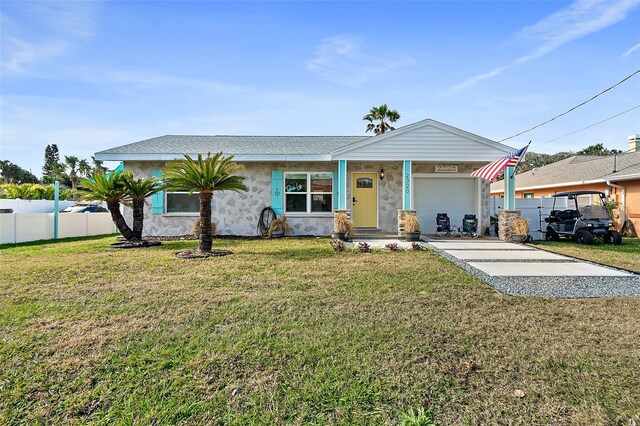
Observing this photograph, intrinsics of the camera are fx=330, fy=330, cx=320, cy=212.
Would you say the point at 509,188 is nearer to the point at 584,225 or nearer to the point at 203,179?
the point at 584,225

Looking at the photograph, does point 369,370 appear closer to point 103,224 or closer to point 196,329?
point 196,329

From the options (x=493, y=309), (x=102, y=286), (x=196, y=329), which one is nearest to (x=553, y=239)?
(x=493, y=309)

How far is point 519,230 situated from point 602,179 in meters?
8.52

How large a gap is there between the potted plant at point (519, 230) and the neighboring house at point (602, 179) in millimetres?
7411

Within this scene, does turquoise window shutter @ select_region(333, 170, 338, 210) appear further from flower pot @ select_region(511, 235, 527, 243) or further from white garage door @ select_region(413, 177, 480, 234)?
flower pot @ select_region(511, 235, 527, 243)

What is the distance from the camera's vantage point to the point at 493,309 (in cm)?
416

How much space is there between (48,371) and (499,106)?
18727mm

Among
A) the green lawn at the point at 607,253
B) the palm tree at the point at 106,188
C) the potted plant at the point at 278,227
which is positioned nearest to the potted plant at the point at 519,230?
the green lawn at the point at 607,253

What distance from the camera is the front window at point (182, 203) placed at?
11914 mm

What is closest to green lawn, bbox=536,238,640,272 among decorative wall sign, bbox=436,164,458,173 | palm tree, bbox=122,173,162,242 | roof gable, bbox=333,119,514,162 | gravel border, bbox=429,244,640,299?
gravel border, bbox=429,244,640,299

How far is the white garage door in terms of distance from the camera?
40.7ft

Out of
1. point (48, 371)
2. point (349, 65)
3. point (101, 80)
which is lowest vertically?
point (48, 371)

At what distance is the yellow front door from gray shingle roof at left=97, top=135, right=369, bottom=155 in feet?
4.79

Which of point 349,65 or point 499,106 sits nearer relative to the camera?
point 349,65
